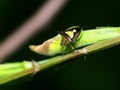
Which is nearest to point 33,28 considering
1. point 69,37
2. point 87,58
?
point 87,58

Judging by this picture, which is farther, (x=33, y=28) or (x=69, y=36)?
(x=33, y=28)

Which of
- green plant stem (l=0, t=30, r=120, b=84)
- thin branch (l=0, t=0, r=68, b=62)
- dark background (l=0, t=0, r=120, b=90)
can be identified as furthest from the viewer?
dark background (l=0, t=0, r=120, b=90)

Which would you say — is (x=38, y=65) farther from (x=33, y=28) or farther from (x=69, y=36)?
(x=33, y=28)

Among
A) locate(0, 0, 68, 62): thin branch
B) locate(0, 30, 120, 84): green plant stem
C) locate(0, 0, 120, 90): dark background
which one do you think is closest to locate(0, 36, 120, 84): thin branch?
locate(0, 30, 120, 84): green plant stem

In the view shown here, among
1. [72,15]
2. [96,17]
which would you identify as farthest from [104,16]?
[72,15]

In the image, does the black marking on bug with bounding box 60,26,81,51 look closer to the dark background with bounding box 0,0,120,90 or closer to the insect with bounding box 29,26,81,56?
the insect with bounding box 29,26,81,56

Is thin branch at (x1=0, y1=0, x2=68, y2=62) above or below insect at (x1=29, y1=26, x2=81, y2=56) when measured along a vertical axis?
above
